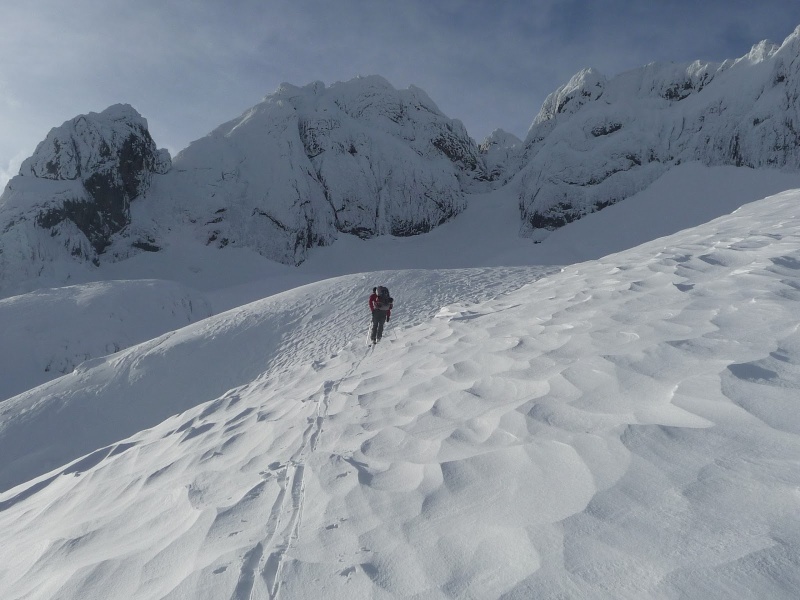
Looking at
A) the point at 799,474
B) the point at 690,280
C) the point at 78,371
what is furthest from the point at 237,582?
the point at 78,371

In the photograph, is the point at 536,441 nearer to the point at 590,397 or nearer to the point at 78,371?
the point at 590,397

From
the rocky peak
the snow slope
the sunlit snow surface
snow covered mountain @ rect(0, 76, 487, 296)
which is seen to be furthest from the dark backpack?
the rocky peak

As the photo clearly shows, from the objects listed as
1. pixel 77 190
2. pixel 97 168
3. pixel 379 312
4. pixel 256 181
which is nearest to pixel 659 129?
pixel 256 181

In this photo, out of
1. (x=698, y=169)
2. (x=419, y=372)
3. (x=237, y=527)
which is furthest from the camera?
(x=698, y=169)

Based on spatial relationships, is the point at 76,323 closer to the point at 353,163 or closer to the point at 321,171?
the point at 321,171

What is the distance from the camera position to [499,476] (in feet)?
7.57

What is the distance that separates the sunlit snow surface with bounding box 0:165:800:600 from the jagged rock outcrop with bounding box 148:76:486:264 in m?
37.1

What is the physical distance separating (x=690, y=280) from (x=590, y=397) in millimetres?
3067

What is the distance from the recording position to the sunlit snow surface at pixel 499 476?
1708 mm

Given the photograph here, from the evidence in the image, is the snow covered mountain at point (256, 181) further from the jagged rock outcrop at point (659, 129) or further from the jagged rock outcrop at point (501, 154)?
the jagged rock outcrop at point (659, 129)

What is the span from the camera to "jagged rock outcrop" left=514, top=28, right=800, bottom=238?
117ft

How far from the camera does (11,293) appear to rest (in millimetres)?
29047

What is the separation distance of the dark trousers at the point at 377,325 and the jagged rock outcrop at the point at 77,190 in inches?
1241

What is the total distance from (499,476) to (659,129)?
48716mm
